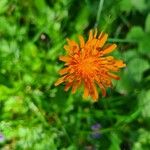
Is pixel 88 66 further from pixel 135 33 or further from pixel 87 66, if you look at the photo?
pixel 135 33

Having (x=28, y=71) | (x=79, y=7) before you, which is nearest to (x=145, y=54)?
(x=79, y=7)

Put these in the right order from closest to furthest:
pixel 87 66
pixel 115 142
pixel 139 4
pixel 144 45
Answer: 1. pixel 87 66
2. pixel 115 142
3. pixel 144 45
4. pixel 139 4

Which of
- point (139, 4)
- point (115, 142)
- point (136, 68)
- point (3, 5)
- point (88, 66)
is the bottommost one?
point (115, 142)

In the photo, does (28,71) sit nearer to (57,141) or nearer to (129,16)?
(57,141)

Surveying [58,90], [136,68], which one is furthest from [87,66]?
[136,68]

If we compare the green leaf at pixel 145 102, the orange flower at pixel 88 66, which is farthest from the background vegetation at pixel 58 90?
the orange flower at pixel 88 66

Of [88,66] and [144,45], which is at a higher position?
[144,45]

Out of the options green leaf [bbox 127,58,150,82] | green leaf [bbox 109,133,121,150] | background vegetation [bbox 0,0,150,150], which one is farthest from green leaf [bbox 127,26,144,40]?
green leaf [bbox 109,133,121,150]

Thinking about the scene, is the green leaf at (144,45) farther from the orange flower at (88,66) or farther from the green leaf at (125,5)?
the orange flower at (88,66)
